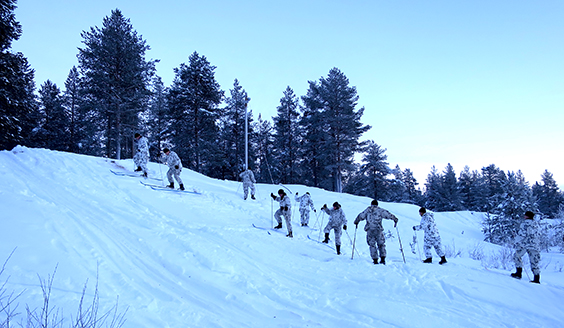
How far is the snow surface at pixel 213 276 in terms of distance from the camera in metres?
3.93

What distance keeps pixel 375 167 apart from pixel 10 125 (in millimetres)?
34400

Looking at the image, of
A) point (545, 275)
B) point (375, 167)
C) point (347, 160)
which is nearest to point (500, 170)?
point (375, 167)

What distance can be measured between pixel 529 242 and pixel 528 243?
3 centimetres

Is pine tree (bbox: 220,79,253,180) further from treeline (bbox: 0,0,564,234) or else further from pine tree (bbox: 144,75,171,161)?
pine tree (bbox: 144,75,171,161)

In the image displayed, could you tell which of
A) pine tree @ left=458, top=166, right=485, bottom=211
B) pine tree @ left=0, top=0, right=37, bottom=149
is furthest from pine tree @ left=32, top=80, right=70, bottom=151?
pine tree @ left=458, top=166, right=485, bottom=211

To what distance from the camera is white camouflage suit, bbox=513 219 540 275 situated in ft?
22.0

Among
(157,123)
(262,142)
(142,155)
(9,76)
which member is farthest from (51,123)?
(142,155)

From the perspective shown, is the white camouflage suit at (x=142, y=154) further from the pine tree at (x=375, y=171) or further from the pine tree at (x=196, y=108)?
the pine tree at (x=375, y=171)

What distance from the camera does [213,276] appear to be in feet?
17.6

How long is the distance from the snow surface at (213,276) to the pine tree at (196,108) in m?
18.8

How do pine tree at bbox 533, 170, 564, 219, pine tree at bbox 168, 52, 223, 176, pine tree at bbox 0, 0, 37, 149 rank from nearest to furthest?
pine tree at bbox 0, 0, 37, 149 < pine tree at bbox 168, 52, 223, 176 < pine tree at bbox 533, 170, 564, 219

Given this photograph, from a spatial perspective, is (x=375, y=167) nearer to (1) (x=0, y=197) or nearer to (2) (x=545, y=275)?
(2) (x=545, y=275)

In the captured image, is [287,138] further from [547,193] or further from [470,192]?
[547,193]

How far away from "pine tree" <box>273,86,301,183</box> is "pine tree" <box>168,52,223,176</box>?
34.0 feet
